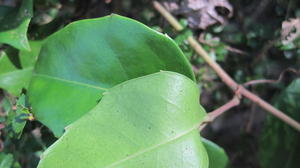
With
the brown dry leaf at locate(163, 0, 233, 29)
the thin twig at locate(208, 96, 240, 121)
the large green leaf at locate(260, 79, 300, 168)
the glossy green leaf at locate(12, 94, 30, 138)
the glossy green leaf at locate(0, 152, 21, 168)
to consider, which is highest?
the brown dry leaf at locate(163, 0, 233, 29)

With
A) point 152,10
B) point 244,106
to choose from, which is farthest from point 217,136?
point 152,10

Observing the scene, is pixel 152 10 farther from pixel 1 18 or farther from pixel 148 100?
pixel 148 100

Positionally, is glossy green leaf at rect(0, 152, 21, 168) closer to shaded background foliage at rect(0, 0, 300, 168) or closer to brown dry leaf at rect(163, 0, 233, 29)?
shaded background foliage at rect(0, 0, 300, 168)

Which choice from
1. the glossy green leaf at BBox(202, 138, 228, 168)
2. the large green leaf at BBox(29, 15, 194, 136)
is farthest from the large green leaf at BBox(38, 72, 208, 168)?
the glossy green leaf at BBox(202, 138, 228, 168)

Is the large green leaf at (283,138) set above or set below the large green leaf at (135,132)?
below

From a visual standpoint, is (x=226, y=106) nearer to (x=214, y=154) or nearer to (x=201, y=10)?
(x=214, y=154)

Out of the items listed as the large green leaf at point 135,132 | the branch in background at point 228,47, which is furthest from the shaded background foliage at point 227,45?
the large green leaf at point 135,132

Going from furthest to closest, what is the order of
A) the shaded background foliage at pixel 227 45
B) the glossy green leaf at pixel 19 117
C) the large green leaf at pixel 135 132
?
the shaded background foliage at pixel 227 45 → the glossy green leaf at pixel 19 117 → the large green leaf at pixel 135 132

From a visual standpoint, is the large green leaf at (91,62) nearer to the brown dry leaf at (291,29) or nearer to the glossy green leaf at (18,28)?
the glossy green leaf at (18,28)
